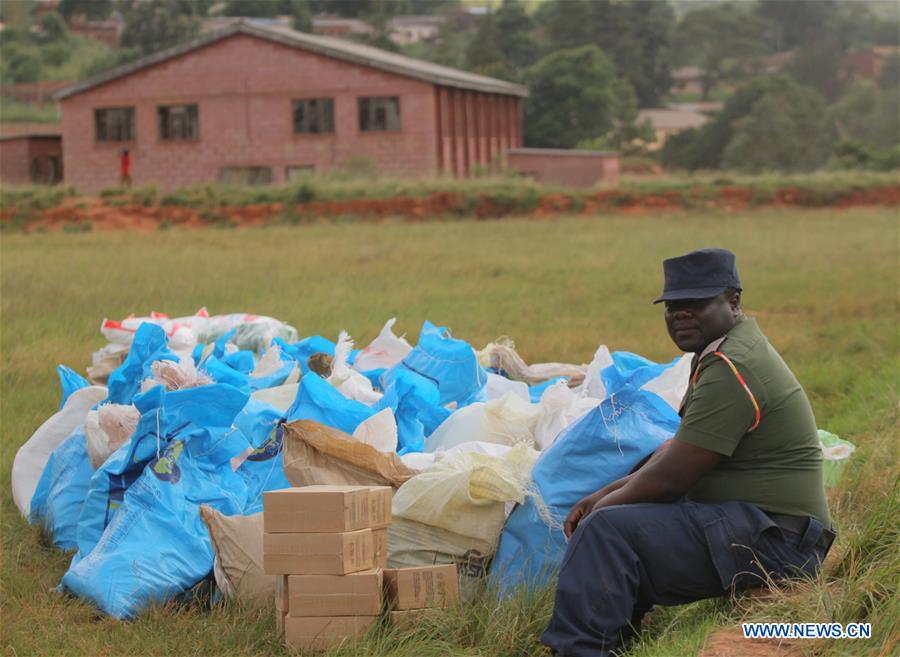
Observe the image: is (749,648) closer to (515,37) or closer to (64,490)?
(64,490)

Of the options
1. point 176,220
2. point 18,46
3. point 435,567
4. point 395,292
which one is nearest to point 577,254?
point 395,292

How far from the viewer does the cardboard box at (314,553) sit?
455cm

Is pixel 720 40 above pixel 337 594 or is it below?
above

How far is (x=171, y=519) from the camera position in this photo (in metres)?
5.40

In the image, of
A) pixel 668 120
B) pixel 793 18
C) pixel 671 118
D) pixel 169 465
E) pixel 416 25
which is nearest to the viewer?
pixel 169 465

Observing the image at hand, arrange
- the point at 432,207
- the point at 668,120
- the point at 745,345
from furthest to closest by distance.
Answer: the point at 668,120 < the point at 432,207 < the point at 745,345

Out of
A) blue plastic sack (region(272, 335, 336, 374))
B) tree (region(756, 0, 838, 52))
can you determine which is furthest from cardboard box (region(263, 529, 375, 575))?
tree (region(756, 0, 838, 52))

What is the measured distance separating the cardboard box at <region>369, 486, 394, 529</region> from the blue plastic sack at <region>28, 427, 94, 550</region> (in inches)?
76.5

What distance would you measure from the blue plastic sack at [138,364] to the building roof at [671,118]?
76.2 m

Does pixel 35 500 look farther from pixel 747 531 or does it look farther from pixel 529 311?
pixel 529 311

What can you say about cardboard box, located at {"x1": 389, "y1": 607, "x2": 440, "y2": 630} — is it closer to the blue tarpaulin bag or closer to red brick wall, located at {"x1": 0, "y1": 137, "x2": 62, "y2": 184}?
the blue tarpaulin bag

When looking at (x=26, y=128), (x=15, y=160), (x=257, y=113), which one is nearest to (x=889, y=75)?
(x=26, y=128)

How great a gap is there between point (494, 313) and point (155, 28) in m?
70.5

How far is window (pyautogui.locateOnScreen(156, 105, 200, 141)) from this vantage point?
44.1 m
